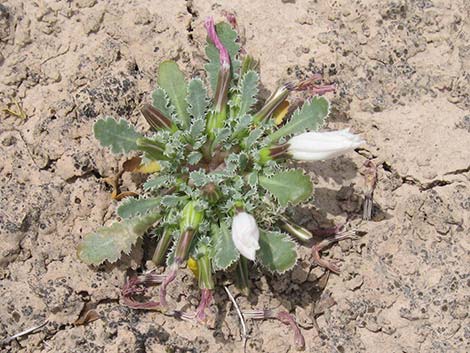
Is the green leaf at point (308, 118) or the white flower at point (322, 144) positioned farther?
the green leaf at point (308, 118)

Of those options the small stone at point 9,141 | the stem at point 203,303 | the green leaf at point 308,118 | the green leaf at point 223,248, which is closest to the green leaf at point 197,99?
the green leaf at point 308,118

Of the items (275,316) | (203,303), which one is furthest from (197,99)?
(275,316)

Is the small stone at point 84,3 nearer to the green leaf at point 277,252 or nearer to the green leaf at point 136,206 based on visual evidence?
the green leaf at point 136,206

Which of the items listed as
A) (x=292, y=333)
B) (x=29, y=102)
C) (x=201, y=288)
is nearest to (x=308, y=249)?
(x=292, y=333)

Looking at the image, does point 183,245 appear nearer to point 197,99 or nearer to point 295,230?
point 295,230

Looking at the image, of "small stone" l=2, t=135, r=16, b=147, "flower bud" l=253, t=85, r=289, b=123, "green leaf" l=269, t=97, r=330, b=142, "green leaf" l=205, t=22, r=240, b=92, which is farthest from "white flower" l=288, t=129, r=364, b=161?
"small stone" l=2, t=135, r=16, b=147

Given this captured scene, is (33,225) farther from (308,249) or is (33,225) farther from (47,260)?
(308,249)
